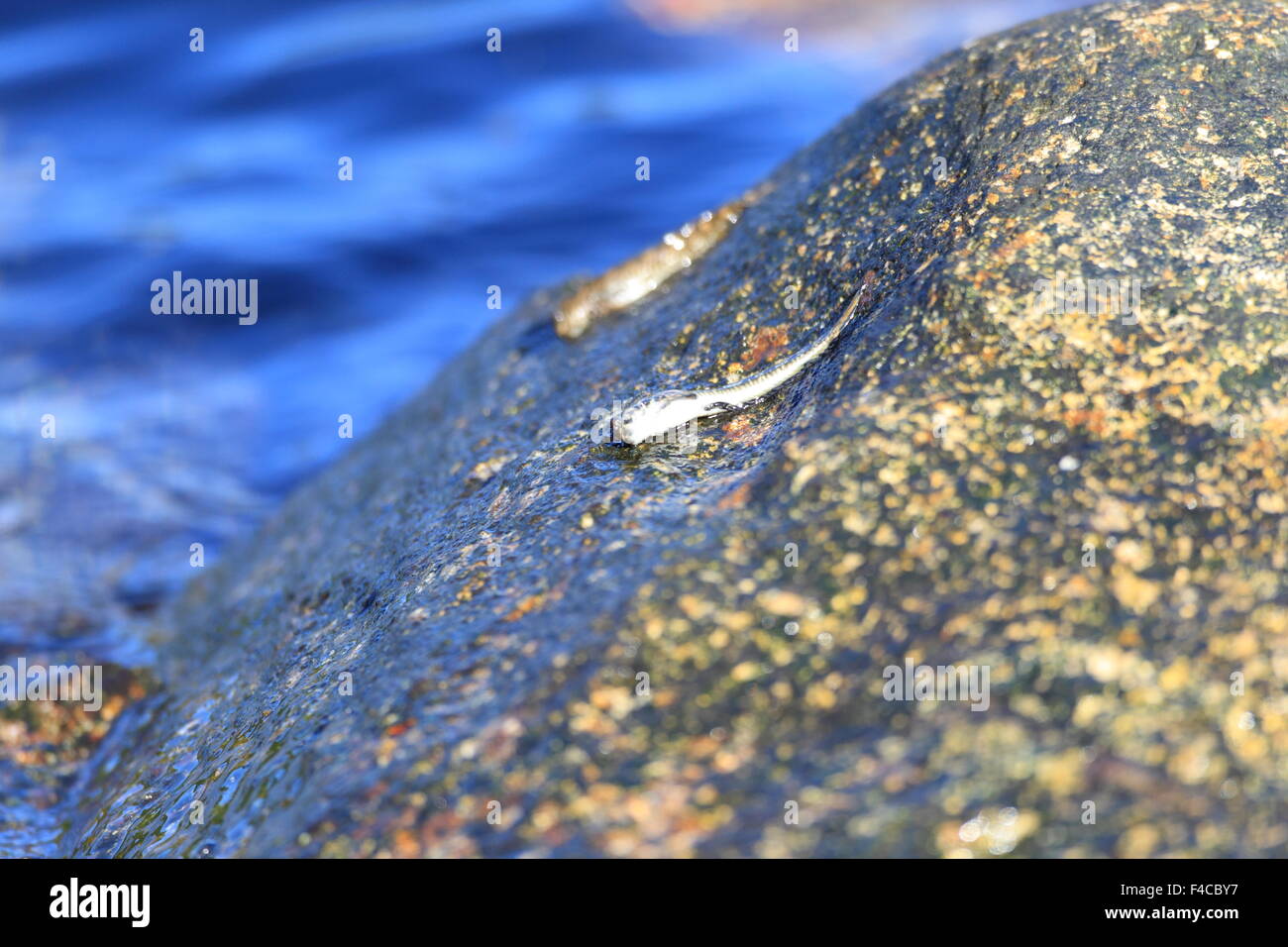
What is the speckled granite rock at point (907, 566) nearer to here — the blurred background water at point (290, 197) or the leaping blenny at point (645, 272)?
the leaping blenny at point (645, 272)

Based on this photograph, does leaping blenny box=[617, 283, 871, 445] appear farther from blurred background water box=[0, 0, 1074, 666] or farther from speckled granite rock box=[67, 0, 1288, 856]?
blurred background water box=[0, 0, 1074, 666]

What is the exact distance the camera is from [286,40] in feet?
34.4

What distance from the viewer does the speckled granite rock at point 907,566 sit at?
198 cm

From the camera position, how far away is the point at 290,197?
28.9ft

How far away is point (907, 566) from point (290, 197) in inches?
298

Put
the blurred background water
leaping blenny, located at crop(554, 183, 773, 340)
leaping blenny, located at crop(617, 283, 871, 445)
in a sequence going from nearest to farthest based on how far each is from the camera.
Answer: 1. leaping blenny, located at crop(617, 283, 871, 445)
2. leaping blenny, located at crop(554, 183, 773, 340)
3. the blurred background water

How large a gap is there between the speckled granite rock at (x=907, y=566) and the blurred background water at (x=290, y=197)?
246cm

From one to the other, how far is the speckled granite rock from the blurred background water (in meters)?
2.46

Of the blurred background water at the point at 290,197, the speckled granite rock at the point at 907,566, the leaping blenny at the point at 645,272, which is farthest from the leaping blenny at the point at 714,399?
the blurred background water at the point at 290,197

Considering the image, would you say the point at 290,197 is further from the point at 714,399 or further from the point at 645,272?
the point at 714,399

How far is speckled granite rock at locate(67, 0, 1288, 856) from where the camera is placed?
1.98m

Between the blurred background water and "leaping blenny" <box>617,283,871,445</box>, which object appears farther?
the blurred background water

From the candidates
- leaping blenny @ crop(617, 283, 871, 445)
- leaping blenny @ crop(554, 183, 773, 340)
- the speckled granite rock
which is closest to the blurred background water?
leaping blenny @ crop(554, 183, 773, 340)

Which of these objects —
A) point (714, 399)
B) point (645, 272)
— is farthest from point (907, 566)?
point (645, 272)
